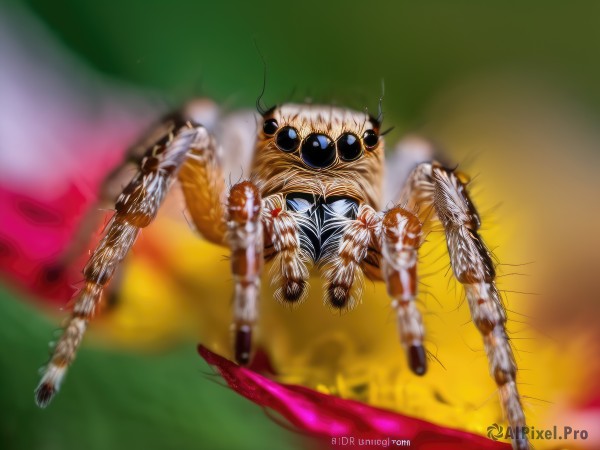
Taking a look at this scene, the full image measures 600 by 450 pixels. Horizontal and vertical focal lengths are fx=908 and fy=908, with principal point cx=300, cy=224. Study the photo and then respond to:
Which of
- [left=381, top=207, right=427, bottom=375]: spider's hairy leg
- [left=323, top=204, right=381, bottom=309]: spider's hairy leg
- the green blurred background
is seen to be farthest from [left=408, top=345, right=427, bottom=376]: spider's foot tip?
the green blurred background

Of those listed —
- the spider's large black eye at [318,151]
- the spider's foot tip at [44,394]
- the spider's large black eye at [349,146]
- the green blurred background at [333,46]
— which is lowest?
the spider's foot tip at [44,394]

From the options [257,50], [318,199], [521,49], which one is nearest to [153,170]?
[318,199]

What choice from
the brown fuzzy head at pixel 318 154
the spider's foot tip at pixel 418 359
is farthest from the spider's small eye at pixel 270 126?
the spider's foot tip at pixel 418 359

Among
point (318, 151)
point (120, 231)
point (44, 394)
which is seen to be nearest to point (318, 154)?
point (318, 151)

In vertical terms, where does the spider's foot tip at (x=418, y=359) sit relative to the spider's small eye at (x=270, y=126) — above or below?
below

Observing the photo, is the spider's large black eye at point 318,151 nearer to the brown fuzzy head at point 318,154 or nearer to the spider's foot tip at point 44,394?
the brown fuzzy head at point 318,154

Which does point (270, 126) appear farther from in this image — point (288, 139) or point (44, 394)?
point (44, 394)
